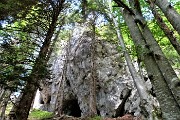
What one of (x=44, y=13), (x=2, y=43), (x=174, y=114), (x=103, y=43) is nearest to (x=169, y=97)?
(x=174, y=114)

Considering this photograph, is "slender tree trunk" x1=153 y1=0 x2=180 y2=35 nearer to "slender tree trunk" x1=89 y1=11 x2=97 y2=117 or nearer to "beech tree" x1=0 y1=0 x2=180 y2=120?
"beech tree" x1=0 y1=0 x2=180 y2=120

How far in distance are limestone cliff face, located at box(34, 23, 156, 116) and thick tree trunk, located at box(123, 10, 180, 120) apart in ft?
40.0

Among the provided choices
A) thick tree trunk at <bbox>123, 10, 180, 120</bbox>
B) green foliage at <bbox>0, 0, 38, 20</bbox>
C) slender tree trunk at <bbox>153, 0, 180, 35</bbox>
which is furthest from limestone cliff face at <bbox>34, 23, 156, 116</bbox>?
slender tree trunk at <bbox>153, 0, 180, 35</bbox>

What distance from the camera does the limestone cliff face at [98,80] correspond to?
17531 mm

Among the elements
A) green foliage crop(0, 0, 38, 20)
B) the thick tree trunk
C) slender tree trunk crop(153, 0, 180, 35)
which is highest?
green foliage crop(0, 0, 38, 20)

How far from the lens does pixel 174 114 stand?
2.95 metres

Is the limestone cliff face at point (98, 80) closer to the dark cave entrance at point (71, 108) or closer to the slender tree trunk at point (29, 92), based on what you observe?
the dark cave entrance at point (71, 108)

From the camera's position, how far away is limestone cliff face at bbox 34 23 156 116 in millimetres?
17531

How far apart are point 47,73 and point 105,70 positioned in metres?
12.4

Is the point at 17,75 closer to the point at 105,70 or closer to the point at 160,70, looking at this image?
the point at 160,70

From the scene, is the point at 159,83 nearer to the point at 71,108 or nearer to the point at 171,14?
the point at 171,14

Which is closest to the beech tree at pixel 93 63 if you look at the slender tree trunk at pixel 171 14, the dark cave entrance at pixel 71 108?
the slender tree trunk at pixel 171 14

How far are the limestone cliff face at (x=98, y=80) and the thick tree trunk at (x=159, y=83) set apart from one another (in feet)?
40.0

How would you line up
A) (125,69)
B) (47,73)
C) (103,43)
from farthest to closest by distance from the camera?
Result: (103,43) < (125,69) < (47,73)
